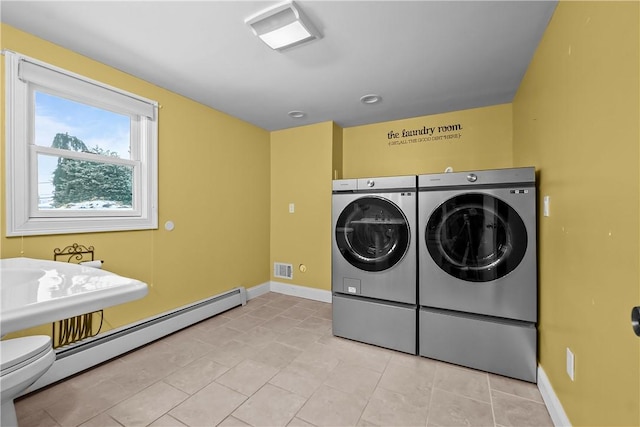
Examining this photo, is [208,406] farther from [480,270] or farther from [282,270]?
[282,270]

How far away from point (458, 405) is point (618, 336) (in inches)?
38.8

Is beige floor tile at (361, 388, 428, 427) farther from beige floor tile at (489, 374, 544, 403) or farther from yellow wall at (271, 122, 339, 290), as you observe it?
yellow wall at (271, 122, 339, 290)

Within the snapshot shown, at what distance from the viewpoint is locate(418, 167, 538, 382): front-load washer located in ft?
5.68

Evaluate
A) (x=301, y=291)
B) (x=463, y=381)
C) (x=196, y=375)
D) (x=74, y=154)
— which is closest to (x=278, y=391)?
(x=196, y=375)

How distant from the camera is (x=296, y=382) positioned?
1.76 m

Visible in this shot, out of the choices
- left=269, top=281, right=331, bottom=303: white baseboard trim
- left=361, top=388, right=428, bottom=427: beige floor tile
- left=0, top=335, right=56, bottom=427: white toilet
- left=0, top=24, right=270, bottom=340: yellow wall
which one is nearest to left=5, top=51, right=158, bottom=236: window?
left=0, top=24, right=270, bottom=340: yellow wall

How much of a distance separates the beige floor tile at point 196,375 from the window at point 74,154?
48.4 inches

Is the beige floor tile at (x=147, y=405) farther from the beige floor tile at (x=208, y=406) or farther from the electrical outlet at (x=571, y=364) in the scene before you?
the electrical outlet at (x=571, y=364)

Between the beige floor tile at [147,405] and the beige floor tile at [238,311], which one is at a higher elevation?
the beige floor tile at [238,311]

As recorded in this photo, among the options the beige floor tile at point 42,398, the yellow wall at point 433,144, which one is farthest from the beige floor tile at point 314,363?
the yellow wall at point 433,144

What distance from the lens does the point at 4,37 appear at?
62.9 inches

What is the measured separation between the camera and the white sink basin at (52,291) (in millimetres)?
688

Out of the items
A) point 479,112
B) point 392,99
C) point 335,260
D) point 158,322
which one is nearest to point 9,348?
point 158,322

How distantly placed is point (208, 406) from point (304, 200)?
2.41 m
